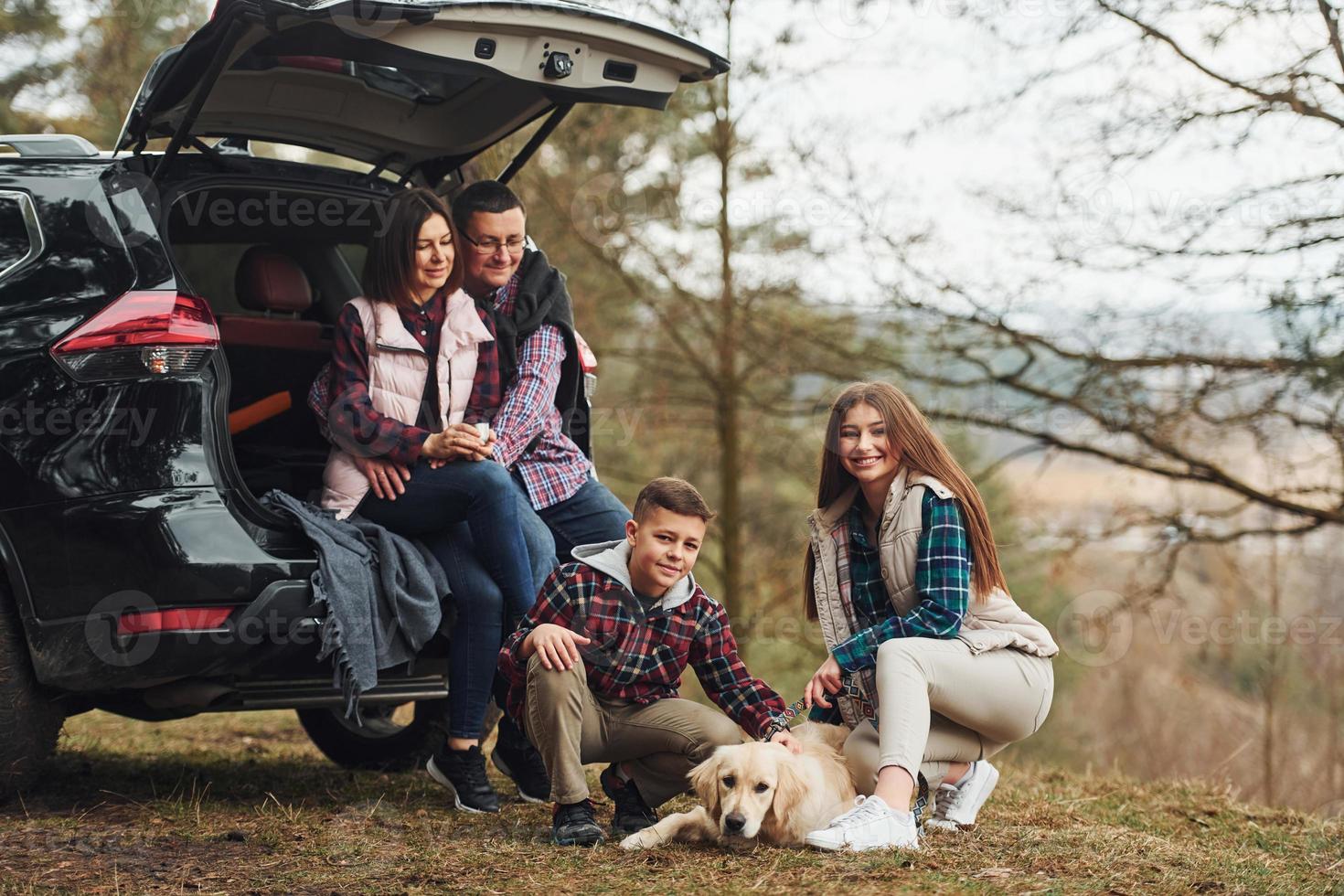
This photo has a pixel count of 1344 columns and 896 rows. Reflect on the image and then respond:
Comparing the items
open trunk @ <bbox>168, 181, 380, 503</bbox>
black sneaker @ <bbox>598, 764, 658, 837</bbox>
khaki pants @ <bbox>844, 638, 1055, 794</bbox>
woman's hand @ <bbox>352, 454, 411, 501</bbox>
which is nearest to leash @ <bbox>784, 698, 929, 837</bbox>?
khaki pants @ <bbox>844, 638, 1055, 794</bbox>

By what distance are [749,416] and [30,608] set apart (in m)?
7.76

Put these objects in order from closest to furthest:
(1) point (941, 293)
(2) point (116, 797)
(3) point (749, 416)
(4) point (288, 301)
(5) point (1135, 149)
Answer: (2) point (116, 797) < (4) point (288, 301) < (5) point (1135, 149) < (1) point (941, 293) < (3) point (749, 416)

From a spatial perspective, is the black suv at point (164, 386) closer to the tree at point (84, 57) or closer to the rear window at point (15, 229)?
the rear window at point (15, 229)

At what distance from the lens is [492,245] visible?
4.22 metres

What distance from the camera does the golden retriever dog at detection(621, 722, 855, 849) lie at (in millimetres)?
3100

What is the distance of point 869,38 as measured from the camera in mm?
8688

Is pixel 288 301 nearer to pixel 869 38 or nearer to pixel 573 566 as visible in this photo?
pixel 573 566

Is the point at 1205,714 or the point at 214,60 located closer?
the point at 214,60

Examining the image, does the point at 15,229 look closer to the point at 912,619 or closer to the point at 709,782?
the point at 709,782

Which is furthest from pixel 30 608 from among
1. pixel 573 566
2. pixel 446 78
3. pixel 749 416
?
pixel 749 416

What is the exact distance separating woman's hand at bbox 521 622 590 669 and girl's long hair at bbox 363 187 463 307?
1281 mm

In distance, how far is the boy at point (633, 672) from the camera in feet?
11.1

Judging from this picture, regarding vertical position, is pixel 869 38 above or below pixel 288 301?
above

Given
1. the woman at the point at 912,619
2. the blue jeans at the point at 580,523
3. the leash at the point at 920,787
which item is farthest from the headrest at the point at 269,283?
the leash at the point at 920,787
